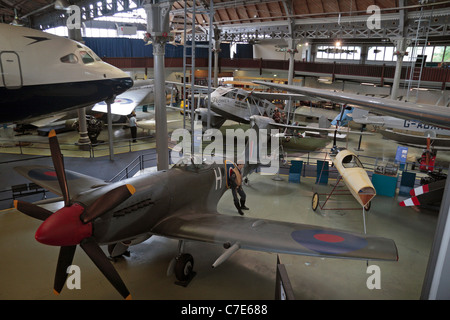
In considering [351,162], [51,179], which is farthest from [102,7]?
[351,162]

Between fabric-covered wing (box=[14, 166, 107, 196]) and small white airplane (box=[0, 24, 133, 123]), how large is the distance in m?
1.63

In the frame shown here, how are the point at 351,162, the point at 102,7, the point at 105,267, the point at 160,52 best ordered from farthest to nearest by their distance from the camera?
the point at 102,7 < the point at 351,162 < the point at 160,52 < the point at 105,267

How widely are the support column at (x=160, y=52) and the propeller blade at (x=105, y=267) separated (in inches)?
245

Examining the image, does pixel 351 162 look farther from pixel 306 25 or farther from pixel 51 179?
pixel 306 25

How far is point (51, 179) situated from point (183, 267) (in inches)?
192

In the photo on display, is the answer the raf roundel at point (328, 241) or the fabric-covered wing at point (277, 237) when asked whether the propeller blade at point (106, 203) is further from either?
the raf roundel at point (328, 241)

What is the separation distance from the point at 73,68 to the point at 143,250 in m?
5.68

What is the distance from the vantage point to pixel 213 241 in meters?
6.71

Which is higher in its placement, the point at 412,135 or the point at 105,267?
the point at 412,135

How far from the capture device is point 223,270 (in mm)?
7914

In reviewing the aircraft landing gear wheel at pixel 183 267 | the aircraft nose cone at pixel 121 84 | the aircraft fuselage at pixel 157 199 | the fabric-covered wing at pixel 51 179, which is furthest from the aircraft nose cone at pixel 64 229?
the aircraft nose cone at pixel 121 84
